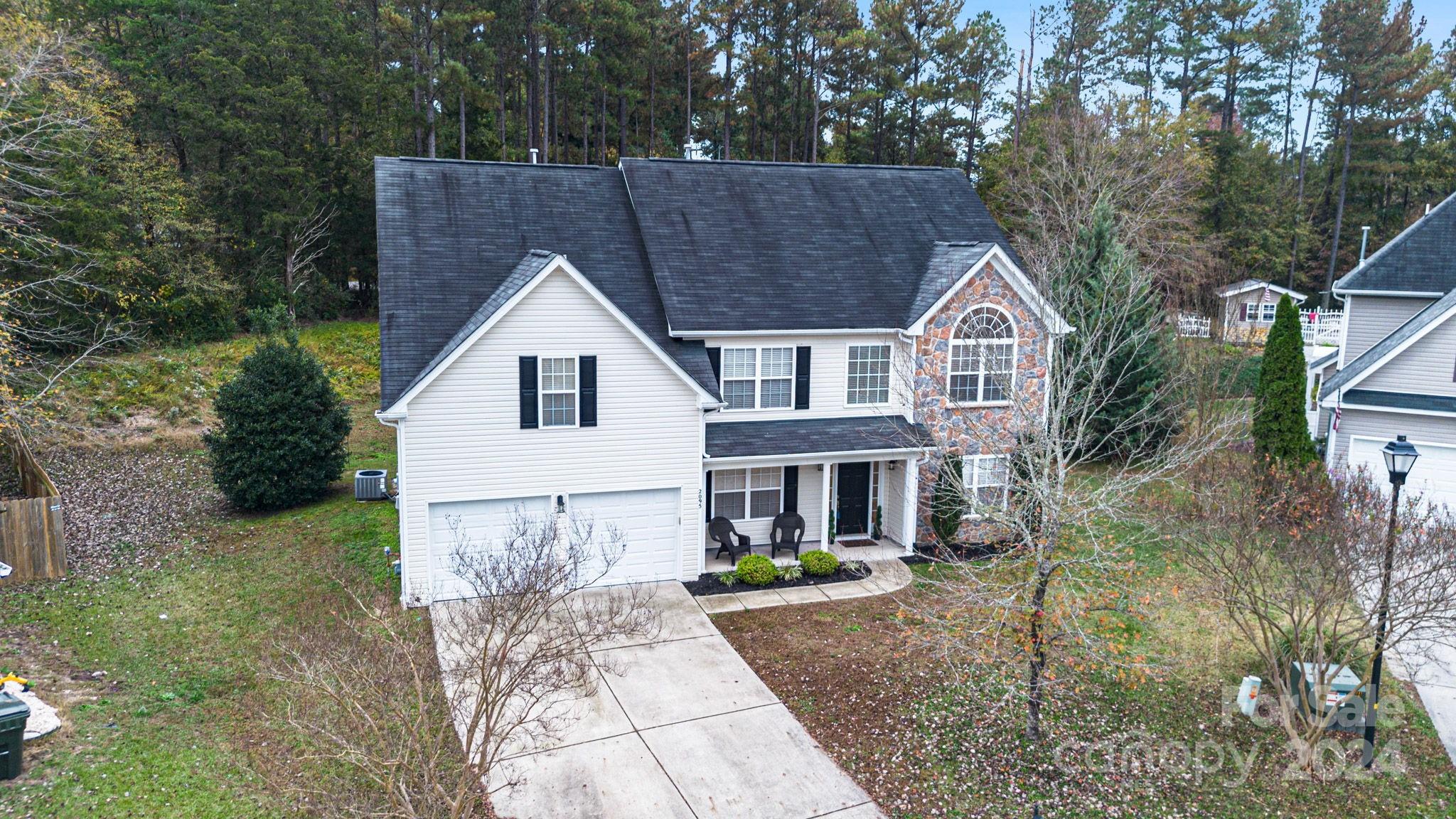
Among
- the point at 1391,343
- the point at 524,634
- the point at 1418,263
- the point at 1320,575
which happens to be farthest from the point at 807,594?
the point at 1418,263

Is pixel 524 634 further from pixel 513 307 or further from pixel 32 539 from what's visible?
pixel 32 539

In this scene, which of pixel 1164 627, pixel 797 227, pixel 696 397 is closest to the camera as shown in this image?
pixel 1164 627

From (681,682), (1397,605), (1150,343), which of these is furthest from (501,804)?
(1150,343)

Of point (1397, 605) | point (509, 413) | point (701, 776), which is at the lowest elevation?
point (701, 776)

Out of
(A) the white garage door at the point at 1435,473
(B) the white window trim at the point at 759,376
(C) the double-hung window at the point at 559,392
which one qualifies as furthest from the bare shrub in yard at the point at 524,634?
(A) the white garage door at the point at 1435,473

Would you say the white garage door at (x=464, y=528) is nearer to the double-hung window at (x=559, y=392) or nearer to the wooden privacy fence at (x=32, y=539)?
the double-hung window at (x=559, y=392)

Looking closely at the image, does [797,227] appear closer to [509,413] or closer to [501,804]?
[509,413]

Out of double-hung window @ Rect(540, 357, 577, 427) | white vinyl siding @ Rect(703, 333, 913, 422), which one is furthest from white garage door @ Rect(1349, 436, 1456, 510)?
double-hung window @ Rect(540, 357, 577, 427)
